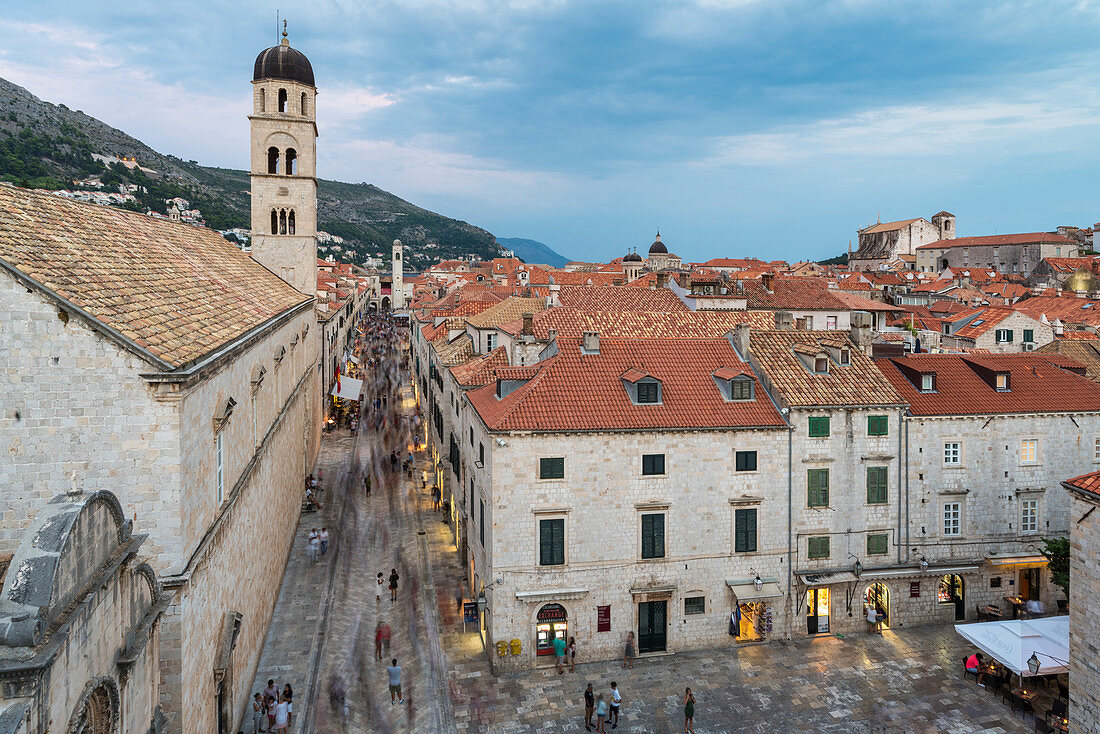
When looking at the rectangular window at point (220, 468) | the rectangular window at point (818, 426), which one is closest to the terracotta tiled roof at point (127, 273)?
the rectangular window at point (220, 468)

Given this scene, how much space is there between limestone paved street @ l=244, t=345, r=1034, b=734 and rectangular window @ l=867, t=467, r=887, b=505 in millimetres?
5172

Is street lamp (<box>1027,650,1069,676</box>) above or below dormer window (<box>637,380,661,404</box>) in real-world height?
below

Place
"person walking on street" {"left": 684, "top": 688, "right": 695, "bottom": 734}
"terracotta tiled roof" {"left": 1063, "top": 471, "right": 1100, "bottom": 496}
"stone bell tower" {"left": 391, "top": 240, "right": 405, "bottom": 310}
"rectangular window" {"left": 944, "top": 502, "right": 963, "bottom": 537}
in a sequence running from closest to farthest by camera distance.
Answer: "terracotta tiled roof" {"left": 1063, "top": 471, "right": 1100, "bottom": 496}, "person walking on street" {"left": 684, "top": 688, "right": 695, "bottom": 734}, "rectangular window" {"left": 944, "top": 502, "right": 963, "bottom": 537}, "stone bell tower" {"left": 391, "top": 240, "right": 405, "bottom": 310}

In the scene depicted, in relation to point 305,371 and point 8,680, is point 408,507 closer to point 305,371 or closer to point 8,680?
point 305,371

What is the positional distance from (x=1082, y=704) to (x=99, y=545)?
2110cm

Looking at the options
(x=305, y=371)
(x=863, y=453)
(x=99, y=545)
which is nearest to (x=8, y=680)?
(x=99, y=545)

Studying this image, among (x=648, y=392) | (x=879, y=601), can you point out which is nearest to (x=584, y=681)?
(x=648, y=392)

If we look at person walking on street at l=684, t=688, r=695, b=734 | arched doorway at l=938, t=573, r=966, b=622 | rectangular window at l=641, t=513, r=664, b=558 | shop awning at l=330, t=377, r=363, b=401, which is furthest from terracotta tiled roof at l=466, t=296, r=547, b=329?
person walking on street at l=684, t=688, r=695, b=734

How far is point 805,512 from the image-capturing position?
81.9 ft

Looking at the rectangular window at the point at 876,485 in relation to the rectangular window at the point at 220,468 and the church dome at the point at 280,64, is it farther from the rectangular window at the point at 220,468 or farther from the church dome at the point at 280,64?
the church dome at the point at 280,64

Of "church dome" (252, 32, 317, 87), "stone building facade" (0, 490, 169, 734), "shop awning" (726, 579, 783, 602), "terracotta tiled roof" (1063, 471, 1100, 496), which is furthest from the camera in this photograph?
"church dome" (252, 32, 317, 87)

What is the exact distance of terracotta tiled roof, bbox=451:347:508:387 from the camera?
31.5 m

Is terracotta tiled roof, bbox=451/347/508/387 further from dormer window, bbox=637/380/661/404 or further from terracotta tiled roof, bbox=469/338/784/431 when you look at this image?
dormer window, bbox=637/380/661/404

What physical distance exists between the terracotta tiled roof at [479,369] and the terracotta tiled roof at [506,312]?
4619 mm
